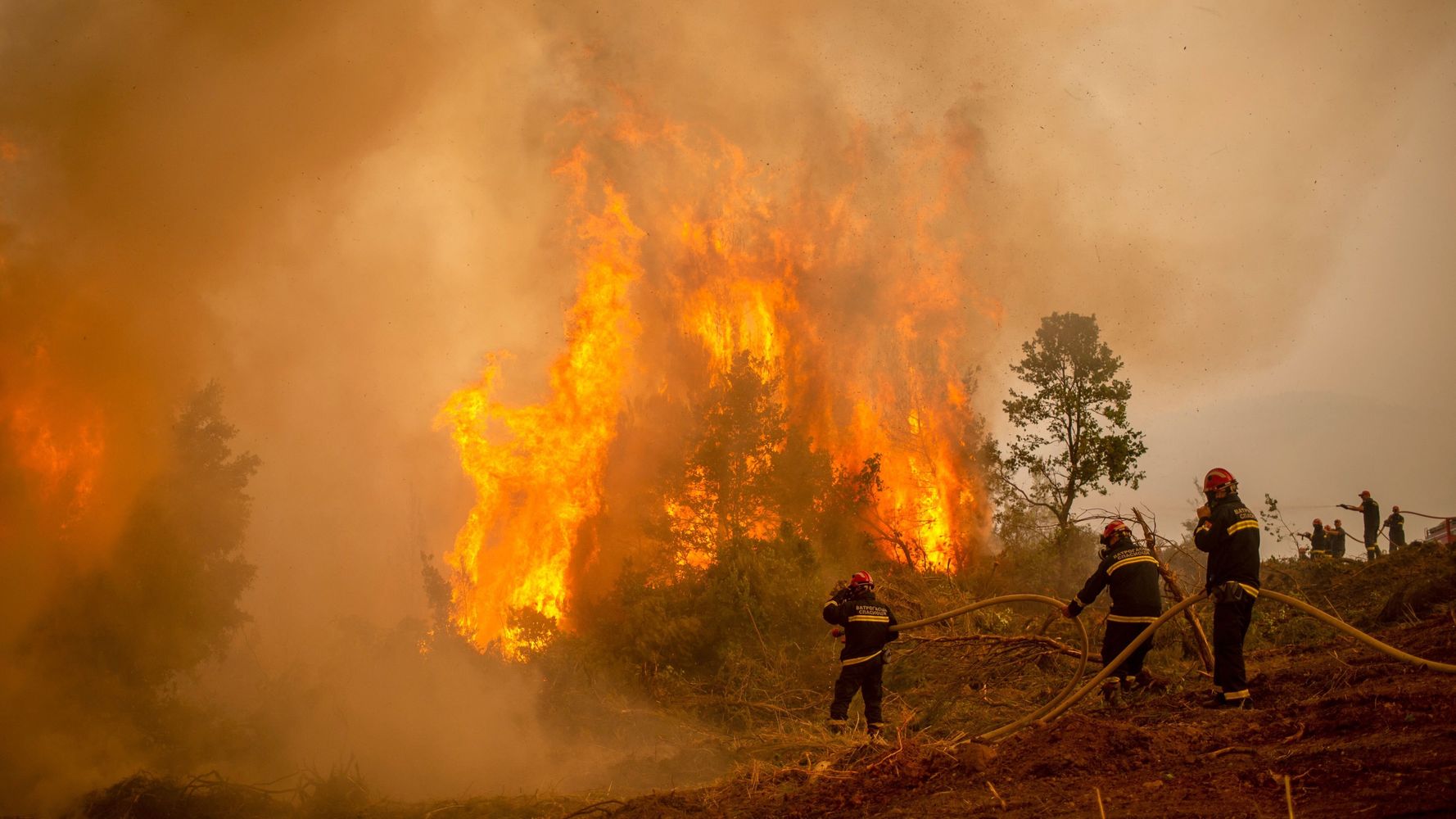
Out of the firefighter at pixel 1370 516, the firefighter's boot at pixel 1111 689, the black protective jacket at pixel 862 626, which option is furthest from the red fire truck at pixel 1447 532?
the black protective jacket at pixel 862 626

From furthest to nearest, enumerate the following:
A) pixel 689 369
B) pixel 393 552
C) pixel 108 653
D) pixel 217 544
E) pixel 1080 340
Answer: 1. pixel 393 552
2. pixel 689 369
3. pixel 1080 340
4. pixel 217 544
5. pixel 108 653

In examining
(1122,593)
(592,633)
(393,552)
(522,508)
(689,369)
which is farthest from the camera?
(393,552)

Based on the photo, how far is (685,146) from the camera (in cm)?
3431

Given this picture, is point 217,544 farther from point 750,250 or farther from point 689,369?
point 750,250

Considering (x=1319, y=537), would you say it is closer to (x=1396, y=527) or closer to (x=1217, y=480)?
(x=1396, y=527)

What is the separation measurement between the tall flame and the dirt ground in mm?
19931

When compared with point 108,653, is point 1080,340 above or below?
above

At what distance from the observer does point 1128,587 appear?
9.38 metres

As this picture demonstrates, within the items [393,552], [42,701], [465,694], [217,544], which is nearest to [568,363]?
[217,544]

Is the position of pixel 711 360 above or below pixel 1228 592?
above

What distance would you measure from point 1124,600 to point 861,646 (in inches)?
121

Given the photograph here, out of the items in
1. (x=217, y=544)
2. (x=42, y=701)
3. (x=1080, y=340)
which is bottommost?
(x=42, y=701)

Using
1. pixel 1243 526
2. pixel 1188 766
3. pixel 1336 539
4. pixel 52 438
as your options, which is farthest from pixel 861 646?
pixel 1336 539

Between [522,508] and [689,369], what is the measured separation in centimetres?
815
